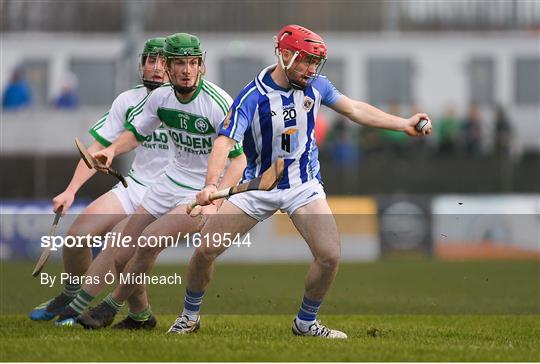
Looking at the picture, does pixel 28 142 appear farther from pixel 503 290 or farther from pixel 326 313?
pixel 326 313

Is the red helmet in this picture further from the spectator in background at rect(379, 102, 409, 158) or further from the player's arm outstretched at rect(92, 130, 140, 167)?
the spectator in background at rect(379, 102, 409, 158)

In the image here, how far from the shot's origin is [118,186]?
10492 mm

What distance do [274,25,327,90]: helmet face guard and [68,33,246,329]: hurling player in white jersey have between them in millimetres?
618

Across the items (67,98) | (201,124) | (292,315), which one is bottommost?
(67,98)

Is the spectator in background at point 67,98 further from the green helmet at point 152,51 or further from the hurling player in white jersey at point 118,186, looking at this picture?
the green helmet at point 152,51

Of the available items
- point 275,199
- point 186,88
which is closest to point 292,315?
point 275,199

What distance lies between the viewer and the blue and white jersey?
912 cm

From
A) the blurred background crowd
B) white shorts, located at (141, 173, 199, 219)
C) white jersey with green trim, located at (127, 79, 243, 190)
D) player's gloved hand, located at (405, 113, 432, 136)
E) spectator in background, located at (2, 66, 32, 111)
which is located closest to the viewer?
player's gloved hand, located at (405, 113, 432, 136)

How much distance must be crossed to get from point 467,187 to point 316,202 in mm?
15529

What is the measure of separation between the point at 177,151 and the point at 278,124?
1.03m

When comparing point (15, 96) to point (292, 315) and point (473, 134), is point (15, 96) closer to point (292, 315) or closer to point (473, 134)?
point (473, 134)

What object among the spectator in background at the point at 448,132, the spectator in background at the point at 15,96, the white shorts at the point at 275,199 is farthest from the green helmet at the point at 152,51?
the spectator in background at the point at 448,132

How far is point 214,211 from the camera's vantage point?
9.27 meters

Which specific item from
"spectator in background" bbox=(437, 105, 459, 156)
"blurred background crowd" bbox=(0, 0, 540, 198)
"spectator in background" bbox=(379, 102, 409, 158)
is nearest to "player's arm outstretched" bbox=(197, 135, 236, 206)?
"blurred background crowd" bbox=(0, 0, 540, 198)
